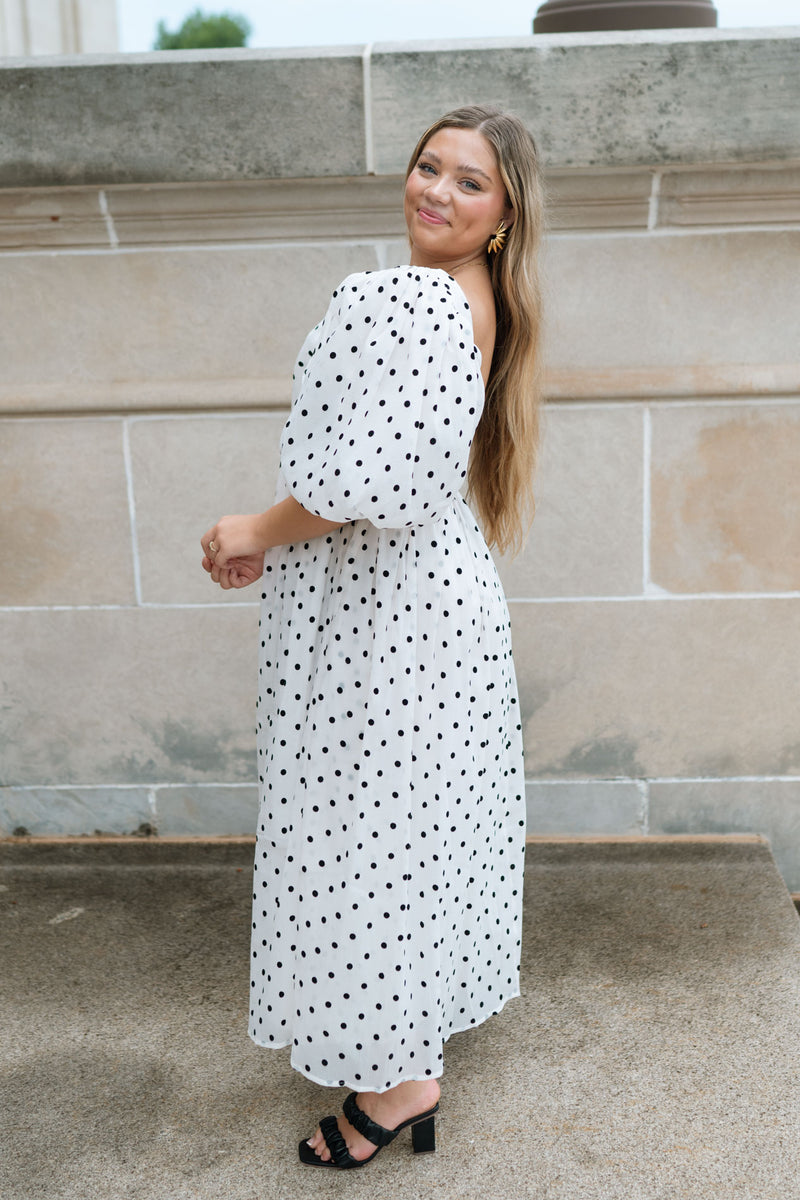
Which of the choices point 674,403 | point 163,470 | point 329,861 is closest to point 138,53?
point 163,470

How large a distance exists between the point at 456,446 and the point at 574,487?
1.36 m

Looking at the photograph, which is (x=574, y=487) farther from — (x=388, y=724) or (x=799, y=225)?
(x=388, y=724)

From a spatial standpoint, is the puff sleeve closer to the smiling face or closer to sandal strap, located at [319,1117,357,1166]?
the smiling face

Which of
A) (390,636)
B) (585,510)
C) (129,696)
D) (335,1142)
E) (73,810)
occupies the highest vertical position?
(390,636)

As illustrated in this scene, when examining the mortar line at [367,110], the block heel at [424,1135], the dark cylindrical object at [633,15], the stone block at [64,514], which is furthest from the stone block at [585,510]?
the block heel at [424,1135]

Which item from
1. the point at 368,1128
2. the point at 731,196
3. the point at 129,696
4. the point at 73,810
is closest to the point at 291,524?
the point at 368,1128

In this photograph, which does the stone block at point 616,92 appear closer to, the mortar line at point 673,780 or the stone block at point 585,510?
the stone block at point 585,510

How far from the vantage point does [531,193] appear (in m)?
1.78

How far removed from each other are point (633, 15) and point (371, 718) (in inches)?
84.9

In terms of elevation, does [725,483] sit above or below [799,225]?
below

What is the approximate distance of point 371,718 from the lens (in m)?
1.78

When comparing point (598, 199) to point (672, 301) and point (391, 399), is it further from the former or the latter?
point (391, 399)

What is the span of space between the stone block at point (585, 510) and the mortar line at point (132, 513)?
1.05m

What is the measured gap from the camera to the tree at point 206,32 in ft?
125
